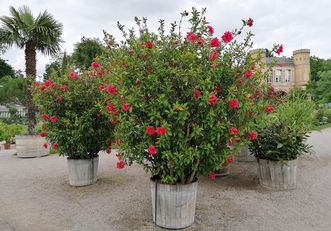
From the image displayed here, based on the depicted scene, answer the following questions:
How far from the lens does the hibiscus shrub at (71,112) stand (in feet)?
13.6

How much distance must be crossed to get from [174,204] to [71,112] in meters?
2.52

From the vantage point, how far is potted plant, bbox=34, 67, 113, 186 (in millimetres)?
4160

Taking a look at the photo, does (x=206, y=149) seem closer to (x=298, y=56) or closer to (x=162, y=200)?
(x=162, y=200)

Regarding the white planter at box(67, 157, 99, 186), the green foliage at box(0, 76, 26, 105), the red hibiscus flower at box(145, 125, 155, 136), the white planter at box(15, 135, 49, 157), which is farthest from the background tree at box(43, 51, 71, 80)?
the green foliage at box(0, 76, 26, 105)

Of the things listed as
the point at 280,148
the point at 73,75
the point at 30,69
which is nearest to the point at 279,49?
the point at 280,148

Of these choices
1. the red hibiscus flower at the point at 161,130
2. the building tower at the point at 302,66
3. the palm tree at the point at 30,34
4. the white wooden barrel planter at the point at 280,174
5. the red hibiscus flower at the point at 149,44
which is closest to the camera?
the red hibiscus flower at the point at 161,130

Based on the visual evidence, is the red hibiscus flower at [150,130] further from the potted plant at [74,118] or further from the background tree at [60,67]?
the background tree at [60,67]

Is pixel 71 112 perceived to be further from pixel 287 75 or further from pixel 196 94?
pixel 287 75

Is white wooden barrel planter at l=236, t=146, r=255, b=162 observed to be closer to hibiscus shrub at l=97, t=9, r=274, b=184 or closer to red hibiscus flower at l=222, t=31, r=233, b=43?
hibiscus shrub at l=97, t=9, r=274, b=184

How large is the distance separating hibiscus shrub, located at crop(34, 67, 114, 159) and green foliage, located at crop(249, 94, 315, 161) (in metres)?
2.76

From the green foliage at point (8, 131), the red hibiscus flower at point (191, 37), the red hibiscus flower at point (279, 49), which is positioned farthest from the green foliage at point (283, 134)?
the green foliage at point (8, 131)

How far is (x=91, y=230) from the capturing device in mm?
2828

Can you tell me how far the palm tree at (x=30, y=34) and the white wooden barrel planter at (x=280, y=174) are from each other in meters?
6.79

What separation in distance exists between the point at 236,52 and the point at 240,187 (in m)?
2.52
